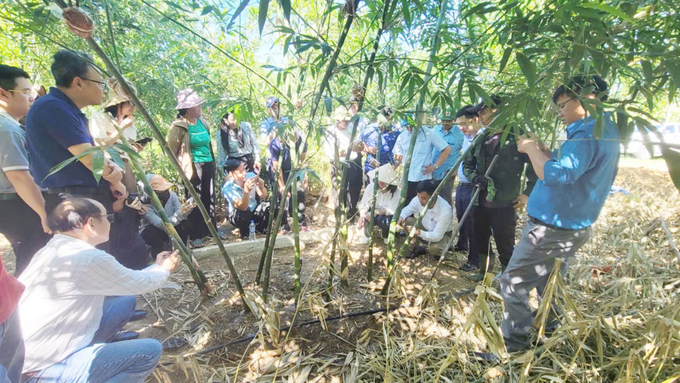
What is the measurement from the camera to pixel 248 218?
3861mm

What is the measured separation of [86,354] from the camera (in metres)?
1.44

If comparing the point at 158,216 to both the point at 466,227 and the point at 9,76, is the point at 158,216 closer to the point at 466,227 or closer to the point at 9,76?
the point at 9,76

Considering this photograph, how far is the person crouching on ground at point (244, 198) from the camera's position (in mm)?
3668

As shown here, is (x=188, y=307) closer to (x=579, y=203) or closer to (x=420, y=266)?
(x=420, y=266)

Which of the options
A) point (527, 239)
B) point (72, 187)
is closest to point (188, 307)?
point (72, 187)

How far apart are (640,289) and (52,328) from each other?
→ 143 inches

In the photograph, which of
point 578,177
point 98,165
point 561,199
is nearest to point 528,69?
point 578,177

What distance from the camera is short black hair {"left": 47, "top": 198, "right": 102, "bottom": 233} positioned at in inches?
58.0

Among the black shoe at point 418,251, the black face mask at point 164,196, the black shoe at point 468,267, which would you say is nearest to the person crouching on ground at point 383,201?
the black shoe at point 418,251

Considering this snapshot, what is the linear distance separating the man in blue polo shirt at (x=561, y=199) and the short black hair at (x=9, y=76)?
9.89 feet

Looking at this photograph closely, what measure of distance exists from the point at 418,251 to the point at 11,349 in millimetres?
3053

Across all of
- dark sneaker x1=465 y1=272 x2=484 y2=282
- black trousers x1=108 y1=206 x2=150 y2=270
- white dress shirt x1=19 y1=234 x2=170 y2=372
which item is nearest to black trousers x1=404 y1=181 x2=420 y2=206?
dark sneaker x1=465 y1=272 x2=484 y2=282

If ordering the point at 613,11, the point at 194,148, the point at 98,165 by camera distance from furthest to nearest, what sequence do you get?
the point at 194,148
the point at 98,165
the point at 613,11

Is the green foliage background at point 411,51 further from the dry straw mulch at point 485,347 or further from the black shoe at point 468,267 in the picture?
the black shoe at point 468,267
